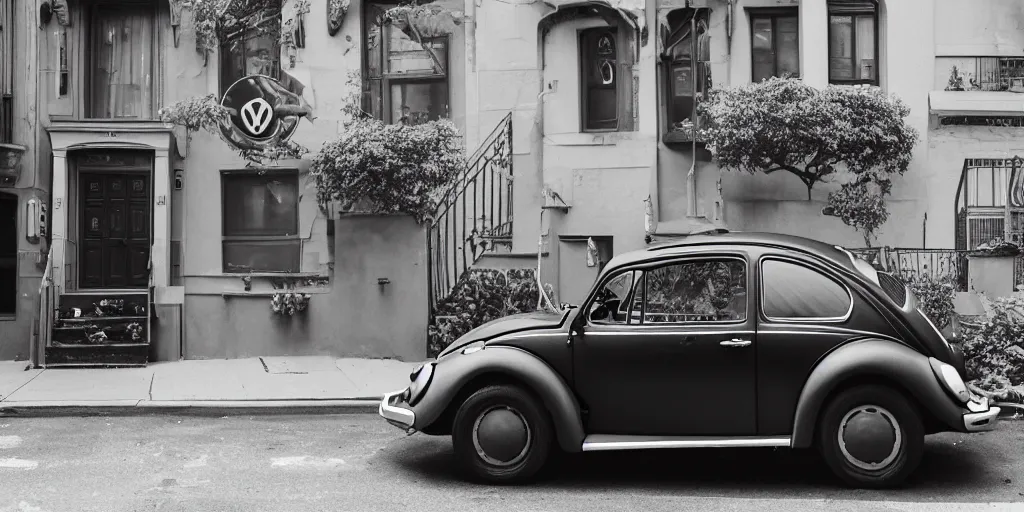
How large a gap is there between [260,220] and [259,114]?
1.63 metres

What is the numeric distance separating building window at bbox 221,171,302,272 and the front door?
117 cm

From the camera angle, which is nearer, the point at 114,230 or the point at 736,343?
the point at 736,343

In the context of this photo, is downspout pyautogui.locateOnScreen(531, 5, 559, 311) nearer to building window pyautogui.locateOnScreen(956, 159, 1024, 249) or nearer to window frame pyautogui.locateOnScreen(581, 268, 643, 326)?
building window pyautogui.locateOnScreen(956, 159, 1024, 249)

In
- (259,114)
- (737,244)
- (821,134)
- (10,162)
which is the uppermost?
(259,114)

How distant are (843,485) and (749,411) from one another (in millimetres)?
863

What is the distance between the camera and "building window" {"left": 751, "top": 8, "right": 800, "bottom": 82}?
14.0 metres

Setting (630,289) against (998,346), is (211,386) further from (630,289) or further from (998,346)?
(998,346)

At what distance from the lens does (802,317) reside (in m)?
6.98

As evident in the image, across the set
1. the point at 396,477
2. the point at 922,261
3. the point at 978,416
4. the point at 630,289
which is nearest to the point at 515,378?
the point at 630,289

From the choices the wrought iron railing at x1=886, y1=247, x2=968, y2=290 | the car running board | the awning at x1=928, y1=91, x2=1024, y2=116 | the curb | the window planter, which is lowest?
the curb

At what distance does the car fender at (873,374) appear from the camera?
6.63 metres

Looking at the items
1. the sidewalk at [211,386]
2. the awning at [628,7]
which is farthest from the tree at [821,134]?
the sidewalk at [211,386]

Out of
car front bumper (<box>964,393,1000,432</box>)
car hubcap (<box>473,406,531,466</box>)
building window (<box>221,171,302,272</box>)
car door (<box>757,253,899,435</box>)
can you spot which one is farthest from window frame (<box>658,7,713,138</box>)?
car hubcap (<box>473,406,531,466</box>)

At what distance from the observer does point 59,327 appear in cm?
1345
